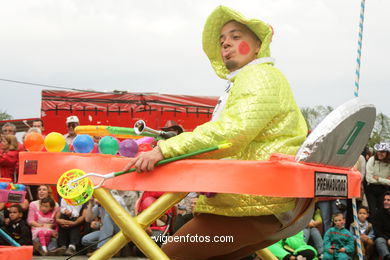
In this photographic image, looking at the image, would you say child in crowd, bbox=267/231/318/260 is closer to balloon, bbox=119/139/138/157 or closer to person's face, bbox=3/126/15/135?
person's face, bbox=3/126/15/135

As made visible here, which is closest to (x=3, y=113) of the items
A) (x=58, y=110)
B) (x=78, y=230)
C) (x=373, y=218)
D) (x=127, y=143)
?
(x=58, y=110)

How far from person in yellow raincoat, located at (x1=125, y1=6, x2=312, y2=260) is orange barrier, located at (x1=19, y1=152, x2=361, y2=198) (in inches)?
3.4

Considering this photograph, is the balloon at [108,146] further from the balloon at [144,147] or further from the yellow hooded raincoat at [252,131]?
the yellow hooded raincoat at [252,131]

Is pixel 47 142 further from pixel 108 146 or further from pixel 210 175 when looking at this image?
pixel 210 175

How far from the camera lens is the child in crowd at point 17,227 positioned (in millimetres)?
7395

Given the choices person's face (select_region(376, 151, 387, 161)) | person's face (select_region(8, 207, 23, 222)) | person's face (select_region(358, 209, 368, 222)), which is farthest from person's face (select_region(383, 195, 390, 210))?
person's face (select_region(8, 207, 23, 222))

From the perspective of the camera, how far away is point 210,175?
2467 mm

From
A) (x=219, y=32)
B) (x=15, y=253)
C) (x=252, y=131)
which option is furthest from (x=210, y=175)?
(x=15, y=253)

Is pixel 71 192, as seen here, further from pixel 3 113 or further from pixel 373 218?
pixel 3 113

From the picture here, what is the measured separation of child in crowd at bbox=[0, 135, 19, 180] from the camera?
750cm

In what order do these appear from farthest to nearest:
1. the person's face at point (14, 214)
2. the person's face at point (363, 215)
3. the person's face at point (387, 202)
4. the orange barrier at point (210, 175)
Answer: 1. the person's face at point (363, 215)
2. the person's face at point (387, 202)
3. the person's face at point (14, 214)
4. the orange barrier at point (210, 175)

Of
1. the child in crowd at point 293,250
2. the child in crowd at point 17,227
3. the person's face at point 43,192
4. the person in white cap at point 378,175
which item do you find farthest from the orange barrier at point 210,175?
the person in white cap at point 378,175

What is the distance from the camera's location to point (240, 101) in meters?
2.65

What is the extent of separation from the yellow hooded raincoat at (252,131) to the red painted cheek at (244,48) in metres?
0.16
